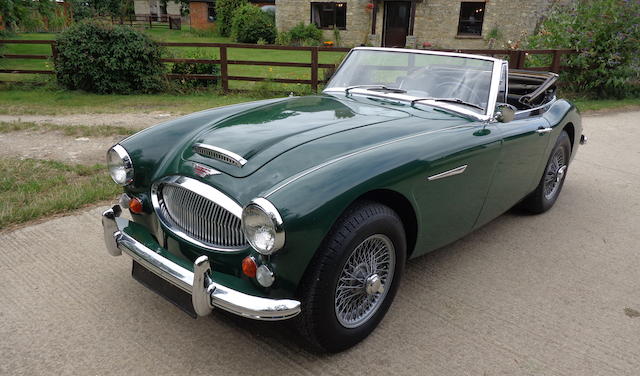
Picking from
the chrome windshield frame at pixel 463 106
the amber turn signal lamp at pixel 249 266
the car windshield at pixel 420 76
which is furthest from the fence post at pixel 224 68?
the amber turn signal lamp at pixel 249 266

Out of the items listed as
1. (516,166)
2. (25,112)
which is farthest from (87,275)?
(25,112)

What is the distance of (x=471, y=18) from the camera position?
894 inches

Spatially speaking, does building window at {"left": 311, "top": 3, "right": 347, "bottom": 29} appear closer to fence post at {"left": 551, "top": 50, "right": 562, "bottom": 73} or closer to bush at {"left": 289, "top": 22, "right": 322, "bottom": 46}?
bush at {"left": 289, "top": 22, "right": 322, "bottom": 46}

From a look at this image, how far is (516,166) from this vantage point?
3.54 m

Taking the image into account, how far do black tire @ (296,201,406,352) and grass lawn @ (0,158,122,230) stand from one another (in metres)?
2.87

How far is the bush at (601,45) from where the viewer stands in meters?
10.9

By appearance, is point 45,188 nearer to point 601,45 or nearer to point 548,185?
point 548,185

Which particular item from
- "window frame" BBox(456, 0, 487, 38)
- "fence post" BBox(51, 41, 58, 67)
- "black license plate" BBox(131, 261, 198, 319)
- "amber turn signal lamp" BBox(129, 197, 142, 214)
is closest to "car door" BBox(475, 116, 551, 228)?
"black license plate" BBox(131, 261, 198, 319)

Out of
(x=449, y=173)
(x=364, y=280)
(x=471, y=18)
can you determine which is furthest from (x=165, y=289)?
(x=471, y=18)

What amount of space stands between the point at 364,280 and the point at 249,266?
2.15ft

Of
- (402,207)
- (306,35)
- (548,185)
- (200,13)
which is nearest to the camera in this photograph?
(402,207)

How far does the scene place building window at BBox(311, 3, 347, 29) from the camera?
79.3 ft

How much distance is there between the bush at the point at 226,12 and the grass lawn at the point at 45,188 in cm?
2592

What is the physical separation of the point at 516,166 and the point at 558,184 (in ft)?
4.86
